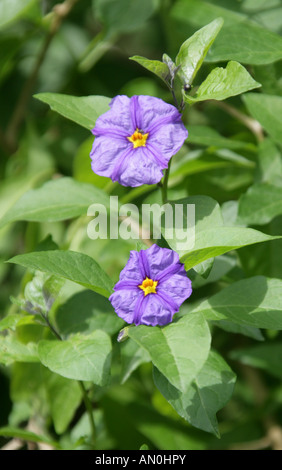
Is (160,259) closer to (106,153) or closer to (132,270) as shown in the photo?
(132,270)

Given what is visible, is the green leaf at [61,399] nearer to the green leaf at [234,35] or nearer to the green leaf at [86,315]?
the green leaf at [86,315]

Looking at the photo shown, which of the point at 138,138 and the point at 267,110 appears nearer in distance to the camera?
the point at 138,138

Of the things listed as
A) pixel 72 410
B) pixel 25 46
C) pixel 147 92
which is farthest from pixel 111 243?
pixel 25 46

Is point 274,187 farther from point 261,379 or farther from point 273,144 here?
point 261,379

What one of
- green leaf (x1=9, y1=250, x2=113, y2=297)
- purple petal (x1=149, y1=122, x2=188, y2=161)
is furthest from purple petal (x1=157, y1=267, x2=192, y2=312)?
purple petal (x1=149, y1=122, x2=188, y2=161)

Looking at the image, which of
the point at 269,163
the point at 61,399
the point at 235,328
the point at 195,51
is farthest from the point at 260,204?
the point at 61,399

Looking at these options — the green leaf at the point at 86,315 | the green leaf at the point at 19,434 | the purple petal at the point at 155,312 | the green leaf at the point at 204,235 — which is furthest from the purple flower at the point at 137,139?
the green leaf at the point at 19,434
